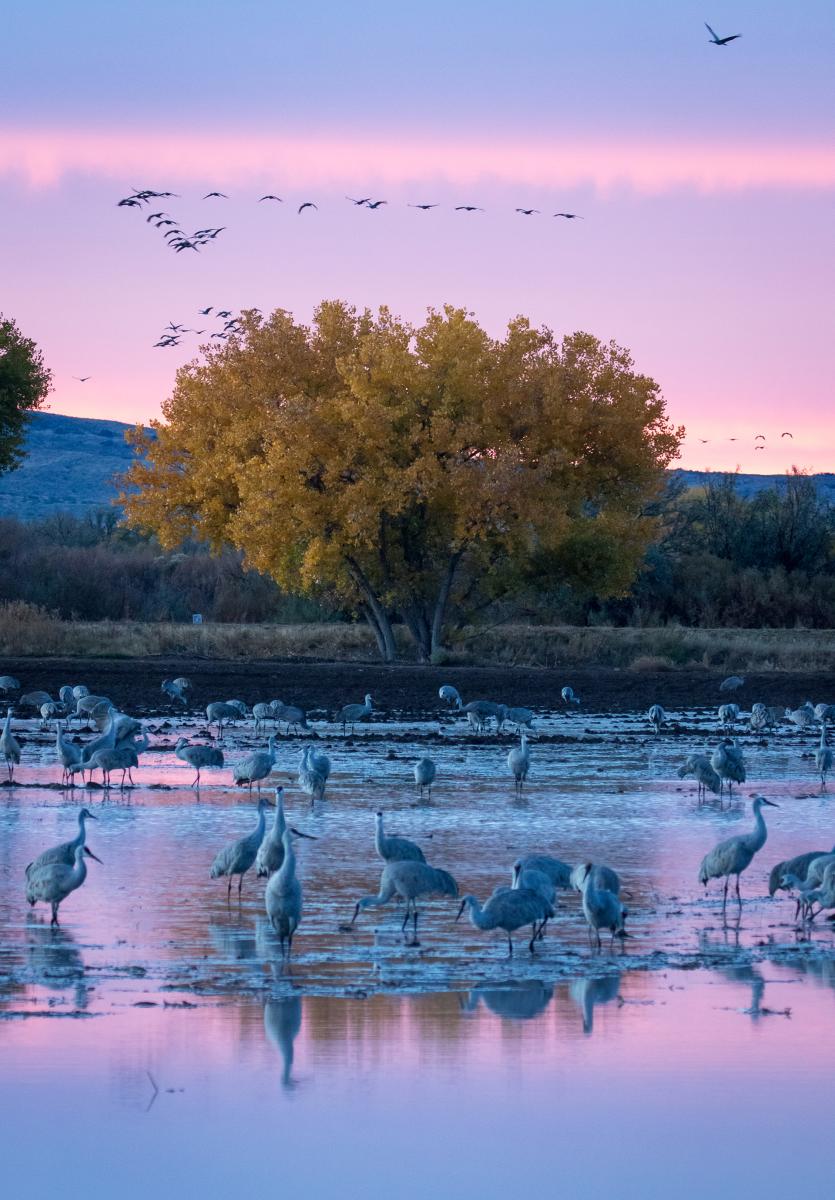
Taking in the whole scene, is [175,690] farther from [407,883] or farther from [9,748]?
[407,883]

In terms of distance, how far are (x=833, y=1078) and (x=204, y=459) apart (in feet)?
115

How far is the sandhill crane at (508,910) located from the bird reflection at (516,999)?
2.00 feet

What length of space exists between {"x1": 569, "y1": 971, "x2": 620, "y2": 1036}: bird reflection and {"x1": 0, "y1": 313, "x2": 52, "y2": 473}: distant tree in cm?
3933

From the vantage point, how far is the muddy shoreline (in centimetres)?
3070

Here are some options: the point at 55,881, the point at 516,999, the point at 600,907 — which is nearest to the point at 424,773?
the point at 55,881

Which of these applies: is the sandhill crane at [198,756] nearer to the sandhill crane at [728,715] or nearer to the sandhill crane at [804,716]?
the sandhill crane at [728,715]

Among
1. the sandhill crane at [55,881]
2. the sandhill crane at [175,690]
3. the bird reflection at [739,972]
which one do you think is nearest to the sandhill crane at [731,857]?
the bird reflection at [739,972]

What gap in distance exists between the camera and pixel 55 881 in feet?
37.1

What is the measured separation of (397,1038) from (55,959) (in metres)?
2.63

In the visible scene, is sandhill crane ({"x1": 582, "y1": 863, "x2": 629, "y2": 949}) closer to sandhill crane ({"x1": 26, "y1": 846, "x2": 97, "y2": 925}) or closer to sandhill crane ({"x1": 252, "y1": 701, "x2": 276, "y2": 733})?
sandhill crane ({"x1": 26, "y1": 846, "x2": 97, "y2": 925})

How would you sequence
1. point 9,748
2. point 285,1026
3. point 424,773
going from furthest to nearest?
point 9,748 → point 424,773 → point 285,1026

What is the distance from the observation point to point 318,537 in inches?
1521

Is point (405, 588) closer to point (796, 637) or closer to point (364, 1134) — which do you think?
point (796, 637)

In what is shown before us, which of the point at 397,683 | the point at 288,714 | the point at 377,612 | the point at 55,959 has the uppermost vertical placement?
the point at 377,612
